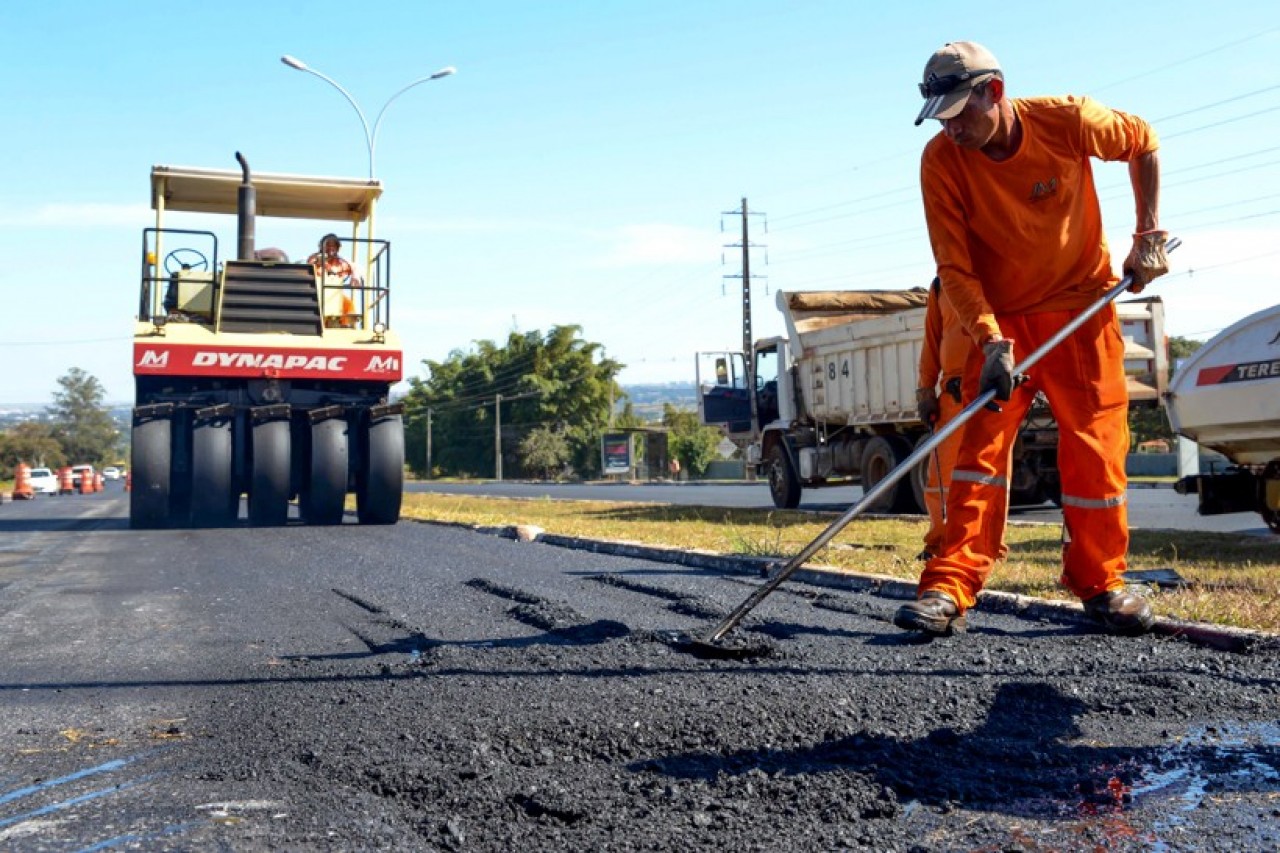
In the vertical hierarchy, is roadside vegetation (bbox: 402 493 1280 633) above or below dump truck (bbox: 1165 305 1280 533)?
below

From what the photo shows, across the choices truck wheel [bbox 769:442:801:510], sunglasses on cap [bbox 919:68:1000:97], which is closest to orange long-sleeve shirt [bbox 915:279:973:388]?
sunglasses on cap [bbox 919:68:1000:97]

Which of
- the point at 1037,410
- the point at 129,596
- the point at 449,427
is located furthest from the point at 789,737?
the point at 449,427

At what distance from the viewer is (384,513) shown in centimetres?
1398

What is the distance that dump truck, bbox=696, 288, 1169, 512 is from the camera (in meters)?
14.1

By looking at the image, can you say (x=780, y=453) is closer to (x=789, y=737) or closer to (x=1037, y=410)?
(x=1037, y=410)

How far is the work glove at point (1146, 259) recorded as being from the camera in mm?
5141

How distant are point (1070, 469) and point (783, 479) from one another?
12963mm

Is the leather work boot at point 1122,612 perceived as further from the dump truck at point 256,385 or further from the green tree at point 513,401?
the green tree at point 513,401

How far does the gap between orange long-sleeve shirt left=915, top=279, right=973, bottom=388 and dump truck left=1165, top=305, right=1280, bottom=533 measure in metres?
3.92

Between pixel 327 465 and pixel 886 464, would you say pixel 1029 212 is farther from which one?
pixel 886 464

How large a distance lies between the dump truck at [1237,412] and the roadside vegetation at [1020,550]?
0.38 meters

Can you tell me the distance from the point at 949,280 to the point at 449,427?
73290 mm

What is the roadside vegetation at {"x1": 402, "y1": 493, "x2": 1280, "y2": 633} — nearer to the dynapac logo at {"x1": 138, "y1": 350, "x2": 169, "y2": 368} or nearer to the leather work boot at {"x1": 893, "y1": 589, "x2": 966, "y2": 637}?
the leather work boot at {"x1": 893, "y1": 589, "x2": 966, "y2": 637}

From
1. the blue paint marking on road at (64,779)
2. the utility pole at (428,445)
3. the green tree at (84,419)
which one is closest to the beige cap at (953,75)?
the blue paint marking on road at (64,779)
